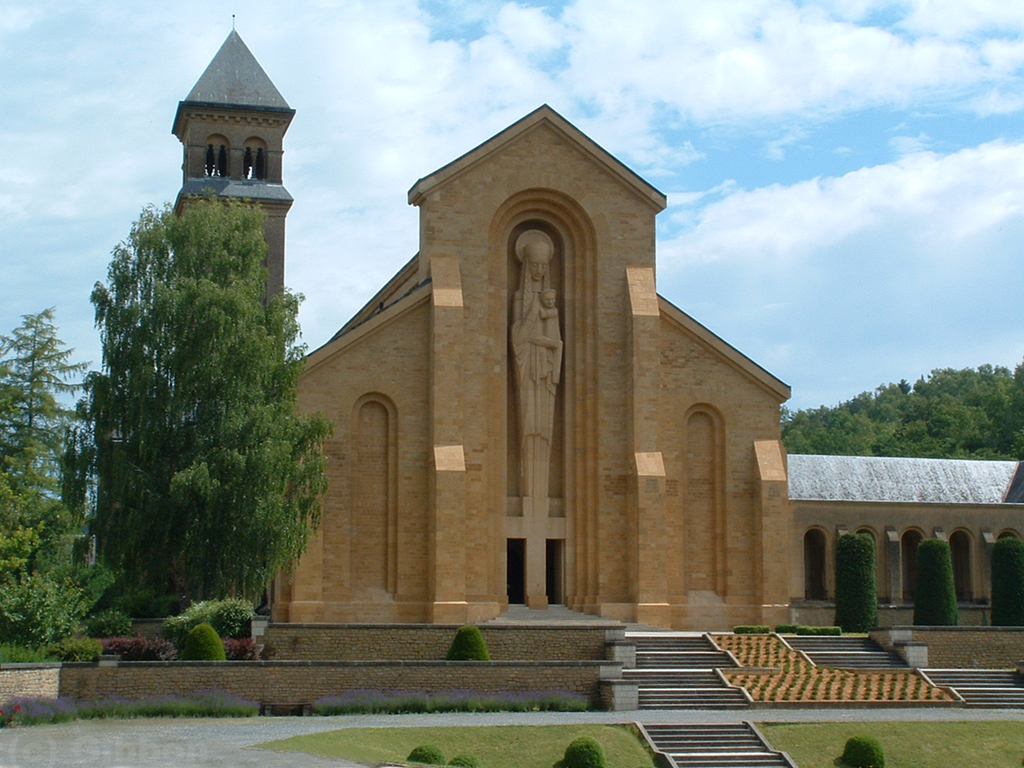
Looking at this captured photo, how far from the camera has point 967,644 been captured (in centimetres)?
3625

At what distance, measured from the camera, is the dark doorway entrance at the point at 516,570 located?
40.8m

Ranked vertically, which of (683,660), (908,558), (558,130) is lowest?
(683,660)

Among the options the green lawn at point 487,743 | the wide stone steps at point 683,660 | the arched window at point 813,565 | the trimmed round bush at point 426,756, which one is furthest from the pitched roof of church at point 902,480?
the trimmed round bush at point 426,756

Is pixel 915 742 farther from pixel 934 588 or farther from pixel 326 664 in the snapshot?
pixel 934 588

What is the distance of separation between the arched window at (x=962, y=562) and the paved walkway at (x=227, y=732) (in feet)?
66.8

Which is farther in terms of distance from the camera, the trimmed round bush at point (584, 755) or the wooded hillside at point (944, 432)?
the wooded hillside at point (944, 432)

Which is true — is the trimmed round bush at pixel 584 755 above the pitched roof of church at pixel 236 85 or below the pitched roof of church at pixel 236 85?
below

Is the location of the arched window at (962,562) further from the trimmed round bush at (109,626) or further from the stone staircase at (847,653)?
the trimmed round bush at (109,626)

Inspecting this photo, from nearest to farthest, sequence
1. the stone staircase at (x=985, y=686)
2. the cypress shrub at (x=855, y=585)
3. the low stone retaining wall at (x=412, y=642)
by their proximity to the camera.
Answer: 1. the low stone retaining wall at (x=412, y=642)
2. the stone staircase at (x=985, y=686)
3. the cypress shrub at (x=855, y=585)

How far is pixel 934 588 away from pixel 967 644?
511cm

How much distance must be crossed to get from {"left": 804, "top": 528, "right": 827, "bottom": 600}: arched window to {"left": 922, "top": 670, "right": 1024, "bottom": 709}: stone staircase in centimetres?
1540

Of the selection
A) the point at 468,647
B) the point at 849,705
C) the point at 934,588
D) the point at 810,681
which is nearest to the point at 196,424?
the point at 468,647

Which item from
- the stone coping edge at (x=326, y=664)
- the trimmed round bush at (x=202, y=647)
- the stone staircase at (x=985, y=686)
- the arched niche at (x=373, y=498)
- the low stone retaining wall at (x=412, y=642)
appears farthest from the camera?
the arched niche at (x=373, y=498)

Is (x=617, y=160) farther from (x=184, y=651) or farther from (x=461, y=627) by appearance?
(x=184, y=651)
